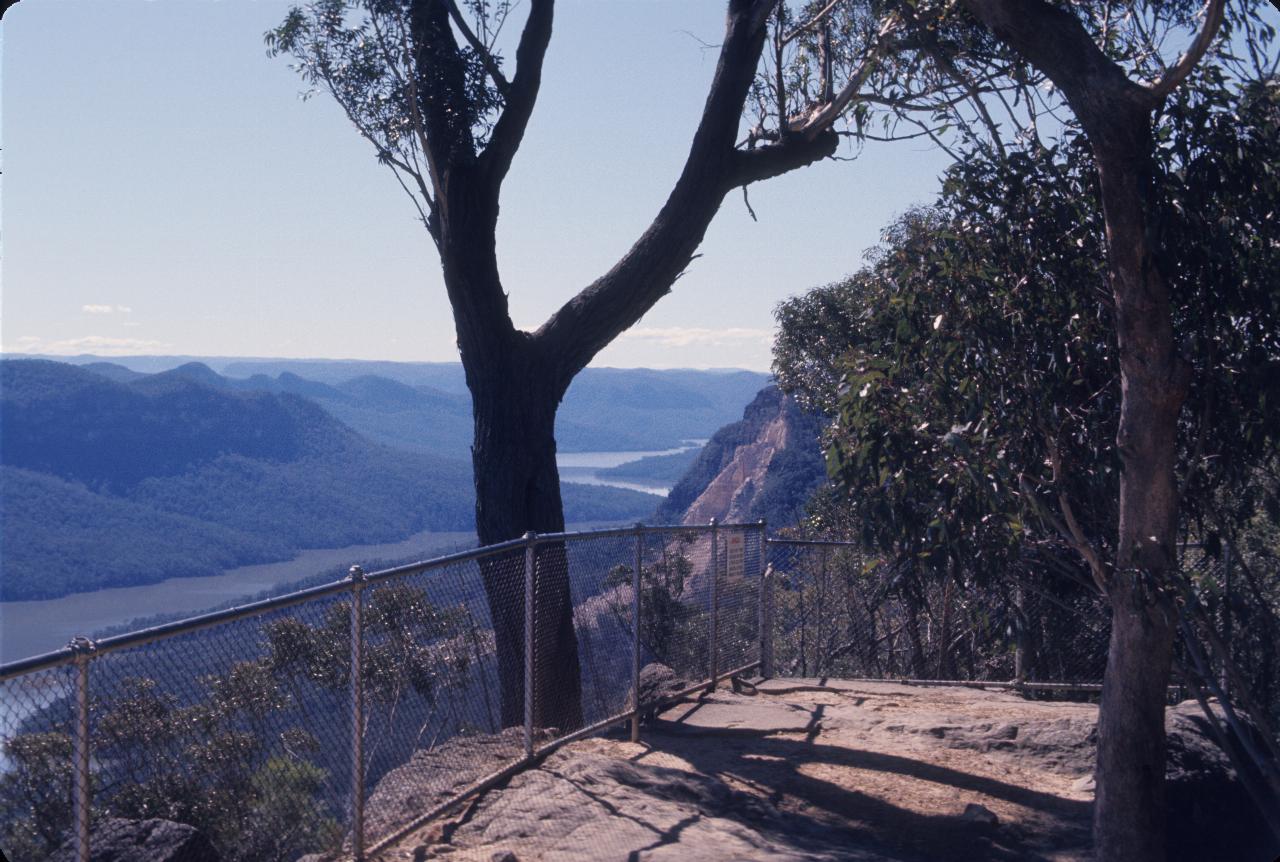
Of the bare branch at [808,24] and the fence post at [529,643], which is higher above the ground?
the bare branch at [808,24]

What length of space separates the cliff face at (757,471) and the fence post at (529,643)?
18.5 meters

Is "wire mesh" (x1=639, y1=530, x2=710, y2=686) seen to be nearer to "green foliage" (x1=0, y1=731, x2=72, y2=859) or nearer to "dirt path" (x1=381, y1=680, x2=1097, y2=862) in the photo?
"dirt path" (x1=381, y1=680, x2=1097, y2=862)

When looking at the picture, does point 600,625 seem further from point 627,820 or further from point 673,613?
point 627,820

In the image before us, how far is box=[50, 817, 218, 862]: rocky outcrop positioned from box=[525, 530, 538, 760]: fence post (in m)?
2.80

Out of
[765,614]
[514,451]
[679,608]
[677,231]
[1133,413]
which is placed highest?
[677,231]

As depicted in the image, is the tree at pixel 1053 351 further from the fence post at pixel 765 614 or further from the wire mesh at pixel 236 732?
the fence post at pixel 765 614

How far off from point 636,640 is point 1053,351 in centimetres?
378

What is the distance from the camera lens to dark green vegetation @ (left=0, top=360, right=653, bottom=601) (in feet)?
205

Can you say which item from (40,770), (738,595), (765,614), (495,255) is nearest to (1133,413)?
(40,770)

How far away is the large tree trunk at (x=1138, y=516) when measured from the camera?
633 cm

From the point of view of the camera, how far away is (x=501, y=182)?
12.3 metres

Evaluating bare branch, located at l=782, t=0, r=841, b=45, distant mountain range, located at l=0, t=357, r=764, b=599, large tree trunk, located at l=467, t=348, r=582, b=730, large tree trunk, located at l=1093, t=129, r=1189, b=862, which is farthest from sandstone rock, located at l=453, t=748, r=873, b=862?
distant mountain range, located at l=0, t=357, r=764, b=599

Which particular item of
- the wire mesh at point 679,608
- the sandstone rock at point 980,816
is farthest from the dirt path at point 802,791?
the wire mesh at point 679,608

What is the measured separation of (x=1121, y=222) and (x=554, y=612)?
476 cm
